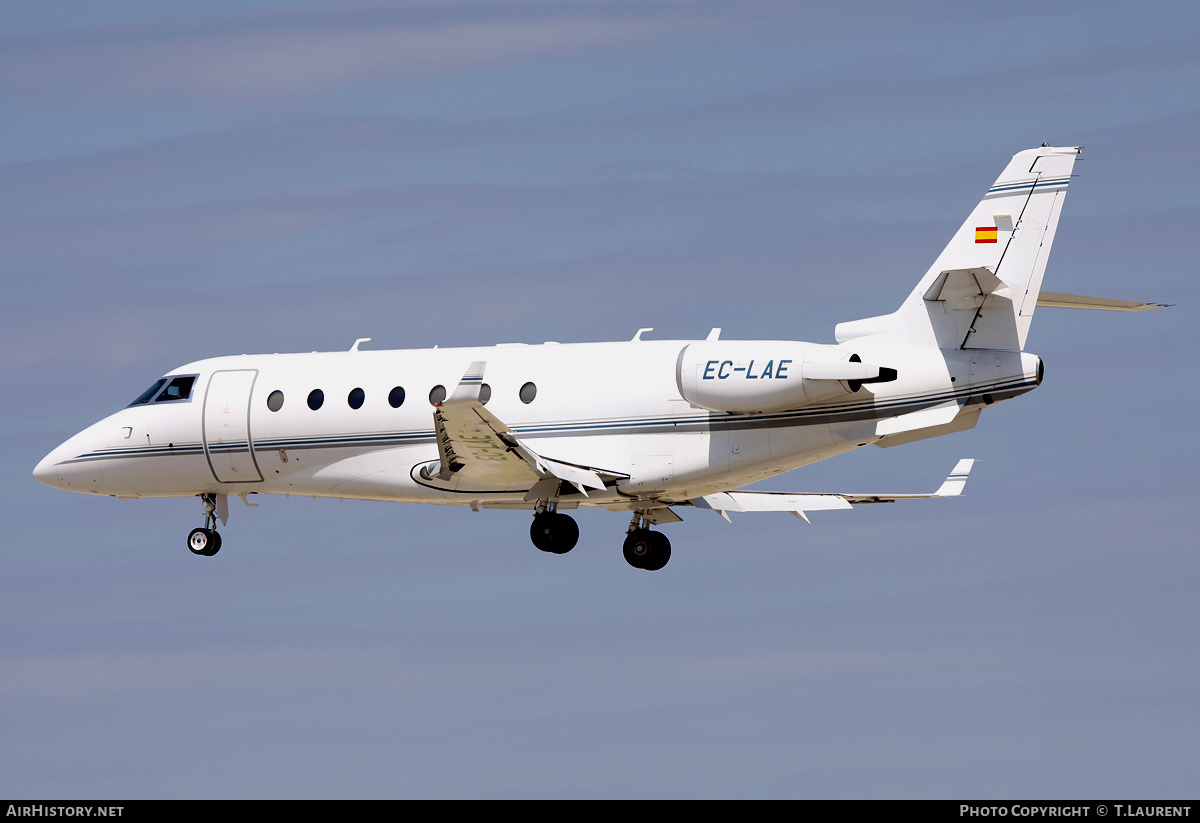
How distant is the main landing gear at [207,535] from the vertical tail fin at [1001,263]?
504 inches

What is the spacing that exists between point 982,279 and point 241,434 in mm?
12797

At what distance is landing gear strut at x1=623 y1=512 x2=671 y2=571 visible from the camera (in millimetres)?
31266

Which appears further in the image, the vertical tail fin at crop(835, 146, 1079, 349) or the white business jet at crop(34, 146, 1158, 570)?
the white business jet at crop(34, 146, 1158, 570)

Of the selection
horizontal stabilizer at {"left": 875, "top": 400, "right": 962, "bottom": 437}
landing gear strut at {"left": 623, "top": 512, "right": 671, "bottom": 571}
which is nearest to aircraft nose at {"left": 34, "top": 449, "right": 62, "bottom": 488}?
landing gear strut at {"left": 623, "top": 512, "right": 671, "bottom": 571}

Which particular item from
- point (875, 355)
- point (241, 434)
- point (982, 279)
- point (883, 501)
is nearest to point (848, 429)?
point (875, 355)

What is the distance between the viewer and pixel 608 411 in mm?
29297

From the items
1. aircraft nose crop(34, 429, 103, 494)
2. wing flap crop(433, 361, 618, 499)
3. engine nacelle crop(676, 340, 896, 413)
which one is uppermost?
aircraft nose crop(34, 429, 103, 494)

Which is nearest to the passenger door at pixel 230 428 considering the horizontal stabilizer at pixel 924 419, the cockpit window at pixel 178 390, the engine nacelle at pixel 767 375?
the cockpit window at pixel 178 390

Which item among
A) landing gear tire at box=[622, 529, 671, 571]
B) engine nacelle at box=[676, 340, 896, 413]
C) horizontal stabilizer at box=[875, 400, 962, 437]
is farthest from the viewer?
landing gear tire at box=[622, 529, 671, 571]

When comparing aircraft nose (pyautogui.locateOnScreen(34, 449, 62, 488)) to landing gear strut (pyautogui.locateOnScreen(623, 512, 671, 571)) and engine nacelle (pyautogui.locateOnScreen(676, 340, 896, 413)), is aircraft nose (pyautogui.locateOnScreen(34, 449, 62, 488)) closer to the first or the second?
landing gear strut (pyautogui.locateOnScreen(623, 512, 671, 571))

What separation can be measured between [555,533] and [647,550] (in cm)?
236

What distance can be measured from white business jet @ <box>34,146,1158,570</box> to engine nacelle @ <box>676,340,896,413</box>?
27mm

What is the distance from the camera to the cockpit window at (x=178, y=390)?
107 feet
